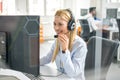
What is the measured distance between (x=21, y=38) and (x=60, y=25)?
430mm

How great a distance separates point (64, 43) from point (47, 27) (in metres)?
4.66

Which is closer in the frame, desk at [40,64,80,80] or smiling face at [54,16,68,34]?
desk at [40,64,80,80]

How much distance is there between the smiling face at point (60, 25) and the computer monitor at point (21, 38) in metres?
0.39

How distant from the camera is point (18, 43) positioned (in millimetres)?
977

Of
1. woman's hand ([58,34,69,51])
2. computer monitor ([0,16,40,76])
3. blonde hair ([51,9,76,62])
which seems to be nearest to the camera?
computer monitor ([0,16,40,76])

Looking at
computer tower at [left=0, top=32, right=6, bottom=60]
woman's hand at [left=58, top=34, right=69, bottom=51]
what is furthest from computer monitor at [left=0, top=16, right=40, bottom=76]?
woman's hand at [left=58, top=34, right=69, bottom=51]

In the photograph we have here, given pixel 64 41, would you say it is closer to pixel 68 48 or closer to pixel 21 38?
pixel 68 48

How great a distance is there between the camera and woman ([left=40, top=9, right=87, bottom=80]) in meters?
1.22

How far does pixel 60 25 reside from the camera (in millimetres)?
1348

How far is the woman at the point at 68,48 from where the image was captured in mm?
1225

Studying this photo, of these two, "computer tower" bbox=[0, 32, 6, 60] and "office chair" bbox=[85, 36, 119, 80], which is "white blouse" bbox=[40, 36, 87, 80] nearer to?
"office chair" bbox=[85, 36, 119, 80]

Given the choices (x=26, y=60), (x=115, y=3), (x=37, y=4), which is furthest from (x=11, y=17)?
(x=37, y=4)

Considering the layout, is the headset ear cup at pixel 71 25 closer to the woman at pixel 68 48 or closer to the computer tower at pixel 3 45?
the woman at pixel 68 48

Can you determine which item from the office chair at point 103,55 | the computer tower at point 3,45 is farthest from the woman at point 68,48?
the computer tower at point 3,45
